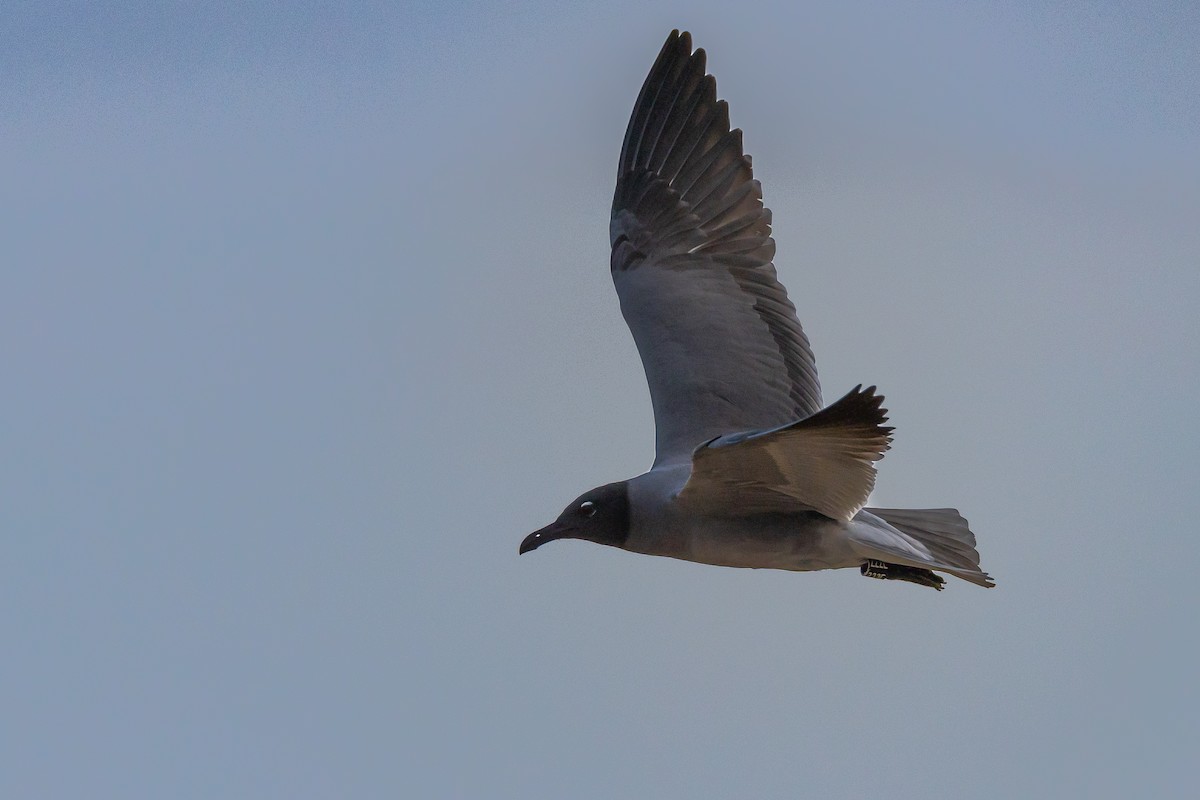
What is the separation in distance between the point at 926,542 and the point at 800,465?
5.53 ft

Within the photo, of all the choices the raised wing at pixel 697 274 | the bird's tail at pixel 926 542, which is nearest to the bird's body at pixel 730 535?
the bird's tail at pixel 926 542

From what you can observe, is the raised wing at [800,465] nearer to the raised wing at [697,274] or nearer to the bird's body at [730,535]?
the bird's body at [730,535]

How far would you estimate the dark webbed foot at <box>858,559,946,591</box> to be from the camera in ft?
29.1

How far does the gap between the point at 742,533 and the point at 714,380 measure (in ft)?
4.50

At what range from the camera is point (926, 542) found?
9086 mm

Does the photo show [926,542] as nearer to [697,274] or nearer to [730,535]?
[730,535]

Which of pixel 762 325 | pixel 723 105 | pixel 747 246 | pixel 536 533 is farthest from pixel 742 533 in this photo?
pixel 723 105

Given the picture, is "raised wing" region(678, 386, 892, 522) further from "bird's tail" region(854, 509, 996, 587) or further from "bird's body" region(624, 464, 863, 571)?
"bird's tail" region(854, 509, 996, 587)

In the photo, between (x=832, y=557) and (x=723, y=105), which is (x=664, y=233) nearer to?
(x=723, y=105)

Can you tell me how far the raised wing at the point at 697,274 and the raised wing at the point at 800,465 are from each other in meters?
0.91

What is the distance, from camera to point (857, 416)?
702 centimetres

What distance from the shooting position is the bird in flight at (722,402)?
7797 millimetres

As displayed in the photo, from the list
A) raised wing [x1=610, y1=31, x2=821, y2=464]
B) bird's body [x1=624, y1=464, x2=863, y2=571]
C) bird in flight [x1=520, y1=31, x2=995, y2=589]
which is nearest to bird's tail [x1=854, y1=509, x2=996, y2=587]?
bird in flight [x1=520, y1=31, x2=995, y2=589]

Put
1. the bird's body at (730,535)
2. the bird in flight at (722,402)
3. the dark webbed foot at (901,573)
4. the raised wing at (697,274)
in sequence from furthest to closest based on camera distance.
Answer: the raised wing at (697,274), the dark webbed foot at (901,573), the bird's body at (730,535), the bird in flight at (722,402)
